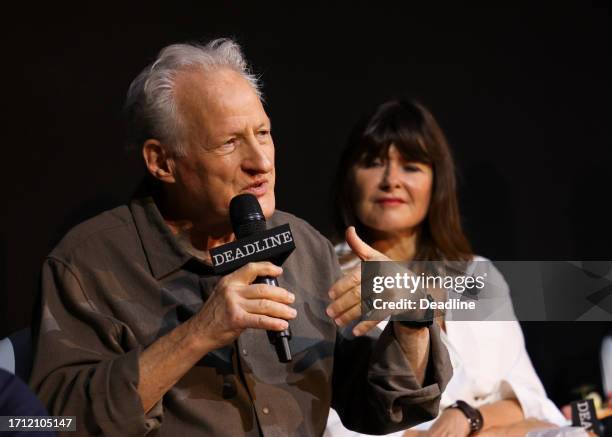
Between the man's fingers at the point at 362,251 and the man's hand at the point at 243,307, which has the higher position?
the man's fingers at the point at 362,251

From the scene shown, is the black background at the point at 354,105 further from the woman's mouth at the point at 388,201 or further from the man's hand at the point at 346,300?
the man's hand at the point at 346,300

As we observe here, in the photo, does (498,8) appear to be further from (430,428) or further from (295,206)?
(430,428)

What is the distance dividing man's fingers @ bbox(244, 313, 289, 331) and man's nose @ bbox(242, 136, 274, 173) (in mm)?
448

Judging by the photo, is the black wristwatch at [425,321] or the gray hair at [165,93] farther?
the gray hair at [165,93]

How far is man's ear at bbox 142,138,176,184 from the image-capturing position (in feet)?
6.13

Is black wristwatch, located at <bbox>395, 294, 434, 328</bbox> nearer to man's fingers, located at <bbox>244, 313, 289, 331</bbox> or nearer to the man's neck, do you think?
man's fingers, located at <bbox>244, 313, 289, 331</bbox>

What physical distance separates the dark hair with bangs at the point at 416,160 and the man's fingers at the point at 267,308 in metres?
1.37

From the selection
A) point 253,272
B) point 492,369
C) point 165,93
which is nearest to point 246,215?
point 253,272

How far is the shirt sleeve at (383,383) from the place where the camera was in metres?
1.77

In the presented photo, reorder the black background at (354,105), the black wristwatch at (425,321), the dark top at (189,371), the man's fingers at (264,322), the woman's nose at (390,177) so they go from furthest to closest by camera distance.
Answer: the woman's nose at (390,177) → the black background at (354,105) → the black wristwatch at (425,321) → the dark top at (189,371) → the man's fingers at (264,322)

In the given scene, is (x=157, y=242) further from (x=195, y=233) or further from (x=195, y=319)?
(x=195, y=319)

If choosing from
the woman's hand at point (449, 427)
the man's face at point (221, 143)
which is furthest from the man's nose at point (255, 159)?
the woman's hand at point (449, 427)

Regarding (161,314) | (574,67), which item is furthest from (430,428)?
(574,67)

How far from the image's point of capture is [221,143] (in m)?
1.81
